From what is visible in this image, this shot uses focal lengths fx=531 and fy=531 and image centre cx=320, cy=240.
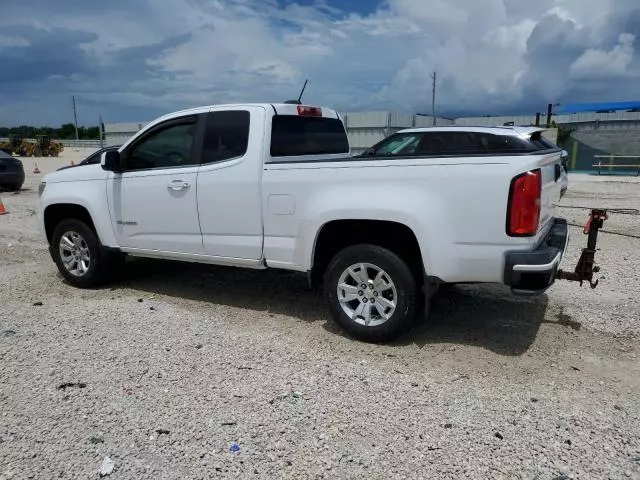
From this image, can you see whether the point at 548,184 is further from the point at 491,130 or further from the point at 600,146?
the point at 600,146

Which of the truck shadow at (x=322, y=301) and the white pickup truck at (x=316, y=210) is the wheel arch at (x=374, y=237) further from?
the truck shadow at (x=322, y=301)

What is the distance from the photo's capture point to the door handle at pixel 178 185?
16.5 ft

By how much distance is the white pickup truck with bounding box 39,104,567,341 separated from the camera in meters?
3.71

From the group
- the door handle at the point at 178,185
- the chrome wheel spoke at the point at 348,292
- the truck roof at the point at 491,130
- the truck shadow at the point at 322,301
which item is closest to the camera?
the chrome wheel spoke at the point at 348,292

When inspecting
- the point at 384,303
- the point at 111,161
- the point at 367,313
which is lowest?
the point at 367,313

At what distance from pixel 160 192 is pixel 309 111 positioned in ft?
5.56

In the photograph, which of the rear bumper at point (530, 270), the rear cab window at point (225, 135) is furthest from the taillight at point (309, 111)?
Result: the rear bumper at point (530, 270)

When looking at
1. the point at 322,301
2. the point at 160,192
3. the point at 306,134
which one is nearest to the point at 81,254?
the point at 160,192

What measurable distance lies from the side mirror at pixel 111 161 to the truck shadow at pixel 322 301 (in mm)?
1452

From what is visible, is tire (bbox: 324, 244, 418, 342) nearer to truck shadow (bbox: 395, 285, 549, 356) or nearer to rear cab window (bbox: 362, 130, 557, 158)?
truck shadow (bbox: 395, 285, 549, 356)

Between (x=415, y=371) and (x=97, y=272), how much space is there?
3.82 metres

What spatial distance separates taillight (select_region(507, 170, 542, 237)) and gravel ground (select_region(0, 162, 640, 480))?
1.07 metres

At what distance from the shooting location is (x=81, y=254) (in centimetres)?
604

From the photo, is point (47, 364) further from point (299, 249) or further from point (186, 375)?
point (299, 249)
